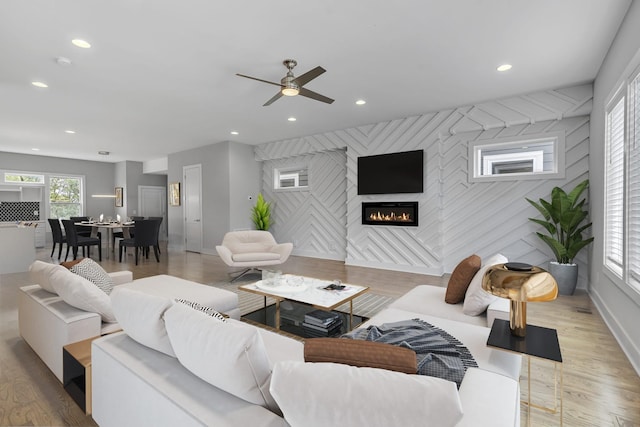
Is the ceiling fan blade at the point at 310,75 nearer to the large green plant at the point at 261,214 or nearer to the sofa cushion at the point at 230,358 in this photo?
the sofa cushion at the point at 230,358

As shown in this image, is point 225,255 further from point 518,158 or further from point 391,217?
point 518,158

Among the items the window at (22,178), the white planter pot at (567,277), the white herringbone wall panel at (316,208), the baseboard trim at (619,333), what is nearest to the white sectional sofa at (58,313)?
the baseboard trim at (619,333)

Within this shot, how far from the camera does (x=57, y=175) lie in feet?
30.6

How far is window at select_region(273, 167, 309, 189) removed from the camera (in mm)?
7594

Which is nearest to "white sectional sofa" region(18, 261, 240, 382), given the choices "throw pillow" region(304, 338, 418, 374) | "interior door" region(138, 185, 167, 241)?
"throw pillow" region(304, 338, 418, 374)

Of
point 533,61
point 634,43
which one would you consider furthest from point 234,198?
point 634,43

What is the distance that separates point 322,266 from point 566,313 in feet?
12.7

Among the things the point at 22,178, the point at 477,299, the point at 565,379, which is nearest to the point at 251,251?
the point at 477,299

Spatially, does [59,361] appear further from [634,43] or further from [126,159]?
[126,159]

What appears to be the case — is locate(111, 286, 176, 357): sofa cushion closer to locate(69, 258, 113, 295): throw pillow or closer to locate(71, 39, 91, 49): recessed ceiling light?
locate(69, 258, 113, 295): throw pillow

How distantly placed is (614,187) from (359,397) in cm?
386

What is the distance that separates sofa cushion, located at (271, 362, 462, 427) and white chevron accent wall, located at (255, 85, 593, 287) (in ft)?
15.9

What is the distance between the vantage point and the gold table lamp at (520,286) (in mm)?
1489

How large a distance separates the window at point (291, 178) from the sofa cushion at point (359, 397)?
6.76 m
